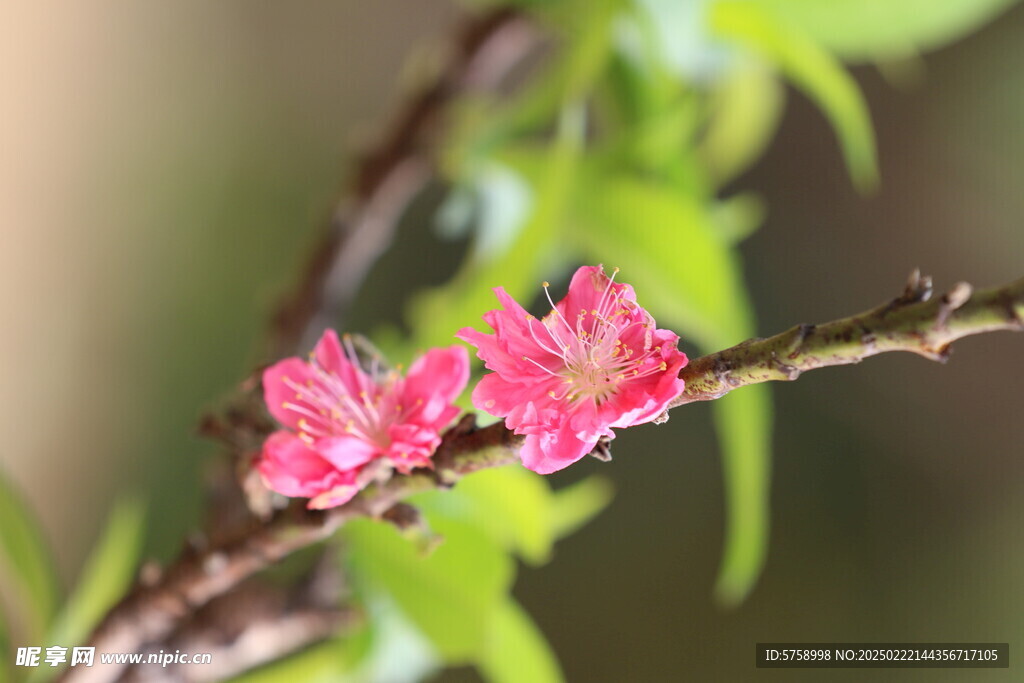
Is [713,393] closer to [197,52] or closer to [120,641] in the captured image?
[120,641]

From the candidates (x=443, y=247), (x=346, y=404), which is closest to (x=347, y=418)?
(x=346, y=404)

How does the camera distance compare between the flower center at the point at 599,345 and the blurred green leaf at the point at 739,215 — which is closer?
the flower center at the point at 599,345

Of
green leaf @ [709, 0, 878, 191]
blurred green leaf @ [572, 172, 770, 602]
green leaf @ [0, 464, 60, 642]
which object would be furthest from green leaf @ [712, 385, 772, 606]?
green leaf @ [0, 464, 60, 642]

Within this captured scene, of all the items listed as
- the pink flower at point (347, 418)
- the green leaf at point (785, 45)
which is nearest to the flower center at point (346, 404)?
the pink flower at point (347, 418)

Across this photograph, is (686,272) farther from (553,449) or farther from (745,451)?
(553,449)

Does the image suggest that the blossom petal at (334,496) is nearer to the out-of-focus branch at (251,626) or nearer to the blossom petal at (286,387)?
the blossom petal at (286,387)

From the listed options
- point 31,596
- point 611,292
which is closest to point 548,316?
point 611,292

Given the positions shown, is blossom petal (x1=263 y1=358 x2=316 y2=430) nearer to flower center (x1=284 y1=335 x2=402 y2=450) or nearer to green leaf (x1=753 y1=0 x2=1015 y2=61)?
flower center (x1=284 y1=335 x2=402 y2=450)
